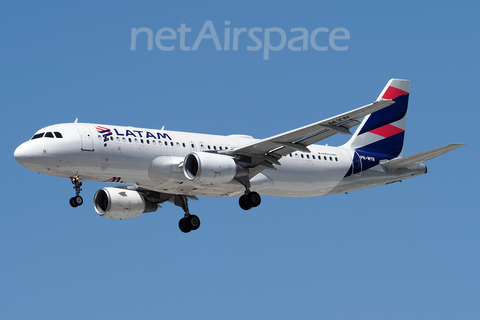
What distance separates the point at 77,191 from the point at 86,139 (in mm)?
2540

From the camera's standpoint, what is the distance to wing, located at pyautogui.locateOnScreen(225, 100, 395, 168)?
116 feet

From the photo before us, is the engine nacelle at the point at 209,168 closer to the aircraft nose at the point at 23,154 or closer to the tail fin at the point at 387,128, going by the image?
the aircraft nose at the point at 23,154

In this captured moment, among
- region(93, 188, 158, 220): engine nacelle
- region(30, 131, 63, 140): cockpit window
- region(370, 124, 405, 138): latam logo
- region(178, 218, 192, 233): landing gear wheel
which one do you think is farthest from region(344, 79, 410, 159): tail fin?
region(30, 131, 63, 140): cockpit window

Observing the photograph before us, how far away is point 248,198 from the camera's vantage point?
39781mm

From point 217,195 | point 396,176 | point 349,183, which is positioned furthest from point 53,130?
point 396,176

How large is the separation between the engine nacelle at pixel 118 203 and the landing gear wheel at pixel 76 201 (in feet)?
17.3

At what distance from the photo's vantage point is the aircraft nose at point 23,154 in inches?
1419

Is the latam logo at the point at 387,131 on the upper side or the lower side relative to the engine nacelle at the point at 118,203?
upper

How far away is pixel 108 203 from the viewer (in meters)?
42.4

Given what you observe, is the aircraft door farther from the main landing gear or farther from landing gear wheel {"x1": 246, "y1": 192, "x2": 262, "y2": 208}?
landing gear wheel {"x1": 246, "y1": 192, "x2": 262, "y2": 208}

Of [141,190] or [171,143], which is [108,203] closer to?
[141,190]

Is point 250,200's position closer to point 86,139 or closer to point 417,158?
point 86,139

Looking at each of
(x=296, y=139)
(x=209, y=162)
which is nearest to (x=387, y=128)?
(x=296, y=139)

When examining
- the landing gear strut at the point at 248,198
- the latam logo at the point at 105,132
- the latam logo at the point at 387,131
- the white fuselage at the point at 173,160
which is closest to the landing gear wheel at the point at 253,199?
the landing gear strut at the point at 248,198
